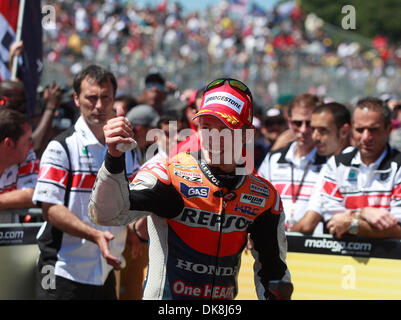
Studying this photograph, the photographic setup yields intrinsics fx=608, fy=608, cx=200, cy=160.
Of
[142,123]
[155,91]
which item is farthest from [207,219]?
[155,91]

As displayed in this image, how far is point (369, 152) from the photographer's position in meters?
4.61

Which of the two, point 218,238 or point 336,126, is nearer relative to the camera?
point 218,238

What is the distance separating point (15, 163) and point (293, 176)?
2352mm

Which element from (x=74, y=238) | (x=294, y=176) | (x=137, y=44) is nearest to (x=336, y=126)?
(x=294, y=176)

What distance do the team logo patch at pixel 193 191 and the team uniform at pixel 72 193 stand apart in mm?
1522

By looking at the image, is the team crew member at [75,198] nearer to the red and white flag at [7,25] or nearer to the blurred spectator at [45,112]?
the blurred spectator at [45,112]

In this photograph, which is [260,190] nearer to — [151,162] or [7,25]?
[151,162]

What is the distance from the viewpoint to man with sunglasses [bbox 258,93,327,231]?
525 centimetres

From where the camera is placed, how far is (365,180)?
461 cm

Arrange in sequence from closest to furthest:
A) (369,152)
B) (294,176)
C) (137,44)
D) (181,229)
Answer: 1. (181,229)
2. (369,152)
3. (294,176)
4. (137,44)

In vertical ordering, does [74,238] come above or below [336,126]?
below

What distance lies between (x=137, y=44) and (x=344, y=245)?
749 inches

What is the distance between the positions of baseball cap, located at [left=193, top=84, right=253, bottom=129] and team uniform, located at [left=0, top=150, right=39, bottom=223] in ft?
7.54

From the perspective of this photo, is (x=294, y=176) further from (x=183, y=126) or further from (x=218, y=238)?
(x=218, y=238)
